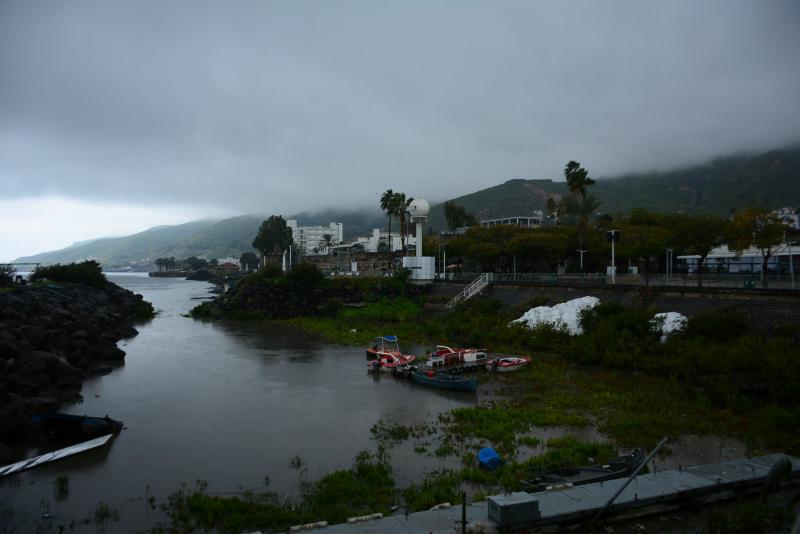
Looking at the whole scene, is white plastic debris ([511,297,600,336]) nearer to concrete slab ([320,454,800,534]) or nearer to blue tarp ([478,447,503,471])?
blue tarp ([478,447,503,471])

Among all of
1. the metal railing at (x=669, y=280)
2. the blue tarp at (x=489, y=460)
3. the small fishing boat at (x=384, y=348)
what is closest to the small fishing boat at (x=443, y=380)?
the small fishing boat at (x=384, y=348)

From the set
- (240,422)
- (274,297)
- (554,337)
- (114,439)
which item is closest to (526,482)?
(240,422)

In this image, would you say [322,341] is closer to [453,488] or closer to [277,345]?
[277,345]

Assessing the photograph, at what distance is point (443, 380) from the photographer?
29.1 meters

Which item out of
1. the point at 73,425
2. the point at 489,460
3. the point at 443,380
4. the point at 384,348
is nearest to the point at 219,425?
the point at 73,425

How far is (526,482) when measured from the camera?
14578mm

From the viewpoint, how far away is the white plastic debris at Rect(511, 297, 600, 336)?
39094mm

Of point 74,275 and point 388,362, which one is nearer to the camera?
point 388,362

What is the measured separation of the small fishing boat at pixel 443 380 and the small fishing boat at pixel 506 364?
3.61 m

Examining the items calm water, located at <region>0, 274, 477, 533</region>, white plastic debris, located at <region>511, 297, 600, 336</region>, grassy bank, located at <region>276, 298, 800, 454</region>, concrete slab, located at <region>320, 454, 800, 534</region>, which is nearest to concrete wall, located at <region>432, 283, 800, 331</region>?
grassy bank, located at <region>276, 298, 800, 454</region>

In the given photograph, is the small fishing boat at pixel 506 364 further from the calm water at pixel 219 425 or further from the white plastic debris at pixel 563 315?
the white plastic debris at pixel 563 315

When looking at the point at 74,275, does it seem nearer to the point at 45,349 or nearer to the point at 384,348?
the point at 45,349

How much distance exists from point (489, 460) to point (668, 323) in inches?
853

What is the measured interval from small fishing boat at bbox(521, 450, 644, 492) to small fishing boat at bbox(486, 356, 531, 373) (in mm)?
16646
